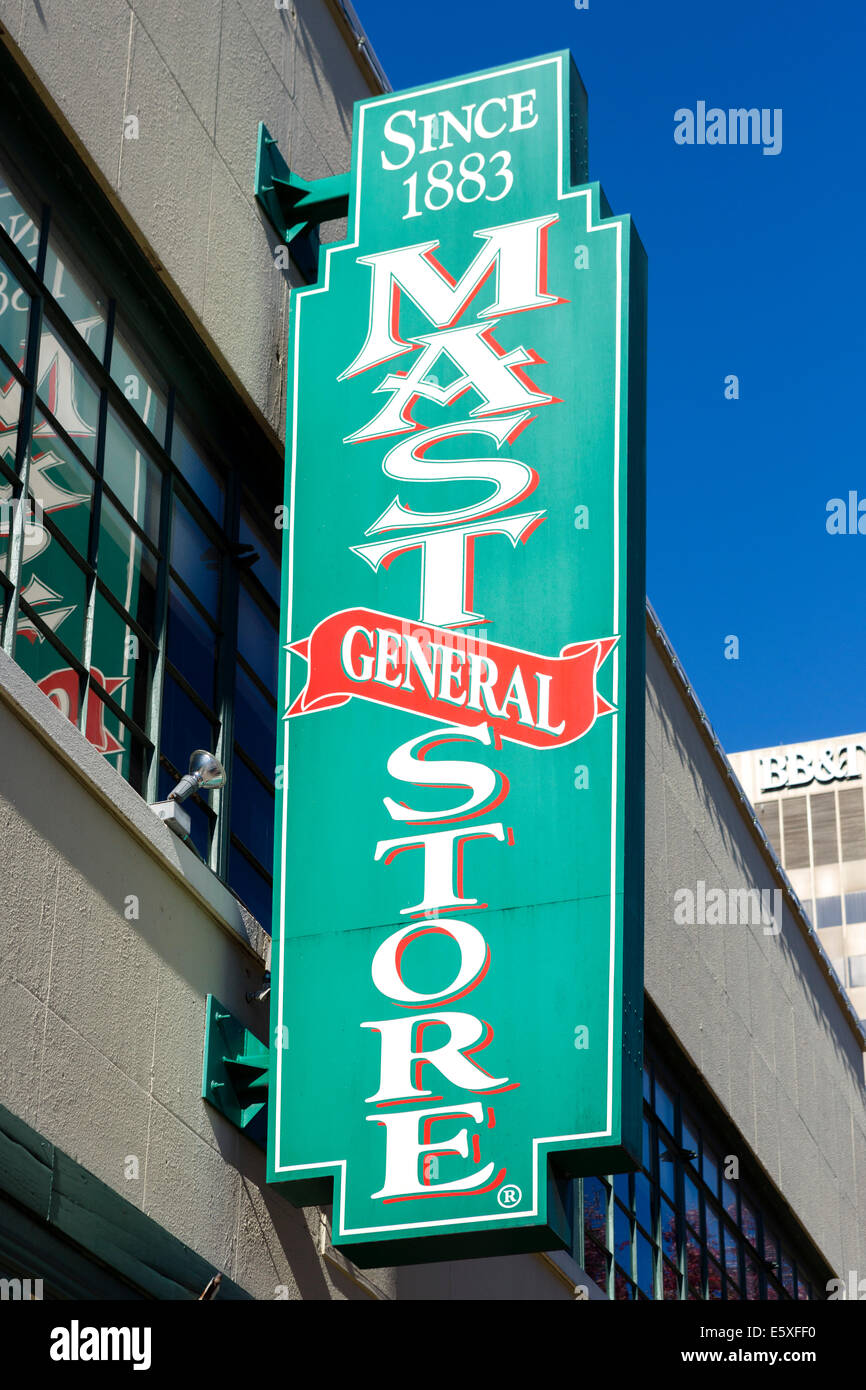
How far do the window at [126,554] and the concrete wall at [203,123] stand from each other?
1.44ft

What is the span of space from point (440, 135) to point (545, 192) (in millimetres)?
821

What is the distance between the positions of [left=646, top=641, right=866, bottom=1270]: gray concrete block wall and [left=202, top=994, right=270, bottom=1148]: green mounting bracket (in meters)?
7.53

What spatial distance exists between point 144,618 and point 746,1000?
1135 cm

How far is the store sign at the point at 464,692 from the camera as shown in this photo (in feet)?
31.1

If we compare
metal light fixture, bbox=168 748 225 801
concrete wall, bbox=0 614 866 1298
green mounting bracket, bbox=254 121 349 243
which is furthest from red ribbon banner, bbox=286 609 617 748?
green mounting bracket, bbox=254 121 349 243

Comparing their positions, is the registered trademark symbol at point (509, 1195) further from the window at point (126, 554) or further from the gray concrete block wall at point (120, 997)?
the window at point (126, 554)

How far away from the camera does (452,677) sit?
10398 millimetres

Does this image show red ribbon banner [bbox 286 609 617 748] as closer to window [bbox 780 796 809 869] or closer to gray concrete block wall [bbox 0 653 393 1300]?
gray concrete block wall [bbox 0 653 393 1300]

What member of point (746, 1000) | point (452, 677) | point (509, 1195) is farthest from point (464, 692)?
point (746, 1000)

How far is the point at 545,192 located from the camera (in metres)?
11.7

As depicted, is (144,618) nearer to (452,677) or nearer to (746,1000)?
(452,677)

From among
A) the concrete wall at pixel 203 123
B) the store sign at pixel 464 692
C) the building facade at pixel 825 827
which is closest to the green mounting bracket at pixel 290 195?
the concrete wall at pixel 203 123

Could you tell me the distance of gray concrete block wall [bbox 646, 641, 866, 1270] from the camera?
60.8ft
